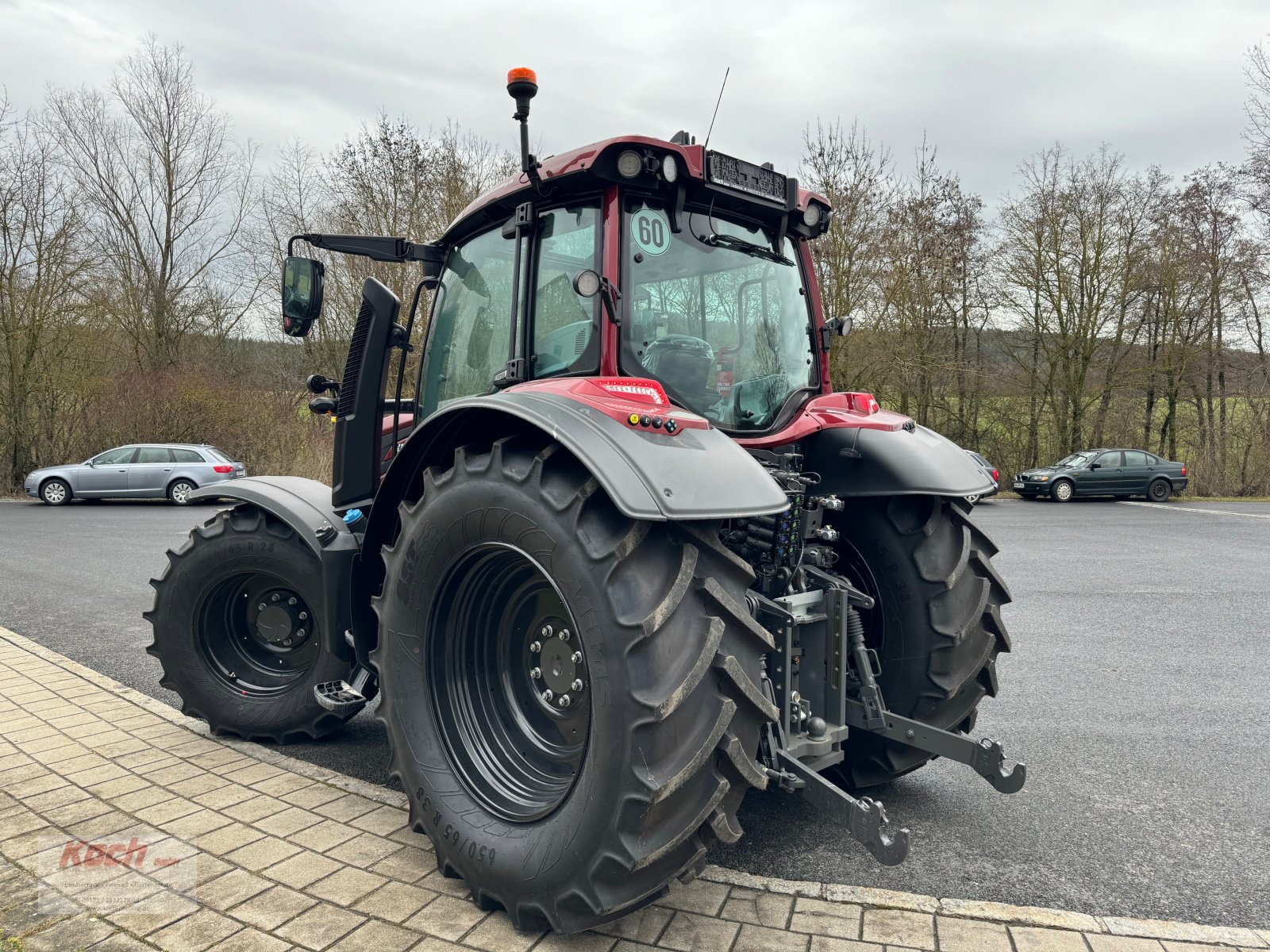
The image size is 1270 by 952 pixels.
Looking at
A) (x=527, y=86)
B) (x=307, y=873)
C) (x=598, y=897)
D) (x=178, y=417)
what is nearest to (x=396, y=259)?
(x=527, y=86)

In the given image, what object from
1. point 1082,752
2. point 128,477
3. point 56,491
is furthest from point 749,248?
point 56,491

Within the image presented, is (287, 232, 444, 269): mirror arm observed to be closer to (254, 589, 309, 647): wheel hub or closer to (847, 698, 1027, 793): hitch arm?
(254, 589, 309, 647): wheel hub

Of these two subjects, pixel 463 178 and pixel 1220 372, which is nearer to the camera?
pixel 463 178

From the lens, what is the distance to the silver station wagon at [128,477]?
19.6 meters

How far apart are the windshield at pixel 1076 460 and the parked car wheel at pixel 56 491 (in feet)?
80.2

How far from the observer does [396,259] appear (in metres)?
3.73

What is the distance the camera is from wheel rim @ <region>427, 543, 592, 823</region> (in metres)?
2.74

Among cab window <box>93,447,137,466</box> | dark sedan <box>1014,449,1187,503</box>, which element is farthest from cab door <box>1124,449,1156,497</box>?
cab window <box>93,447,137,466</box>

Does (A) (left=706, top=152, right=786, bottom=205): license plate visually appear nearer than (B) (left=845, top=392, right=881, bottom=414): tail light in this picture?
Yes

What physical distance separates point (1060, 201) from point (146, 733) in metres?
27.4

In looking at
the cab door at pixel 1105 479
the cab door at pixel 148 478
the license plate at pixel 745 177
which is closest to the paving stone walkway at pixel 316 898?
the license plate at pixel 745 177

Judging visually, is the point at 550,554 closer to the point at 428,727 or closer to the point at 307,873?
the point at 428,727

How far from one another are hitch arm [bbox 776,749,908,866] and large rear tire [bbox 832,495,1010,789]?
0.87 meters

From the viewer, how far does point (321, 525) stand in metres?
3.81
